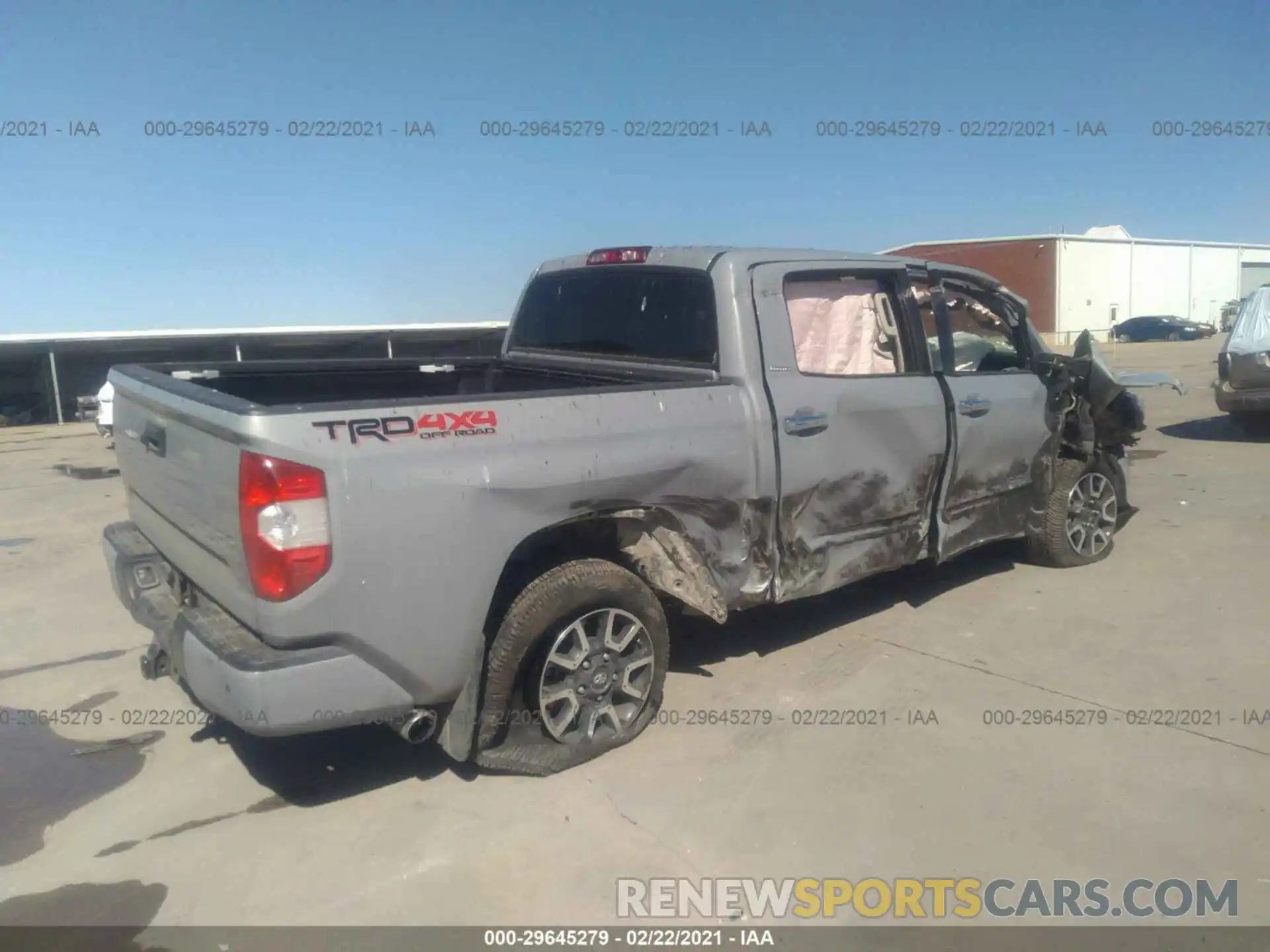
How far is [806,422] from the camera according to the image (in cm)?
450

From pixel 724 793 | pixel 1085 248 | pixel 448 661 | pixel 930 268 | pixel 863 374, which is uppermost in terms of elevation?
pixel 1085 248

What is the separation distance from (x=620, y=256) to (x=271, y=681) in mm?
2868

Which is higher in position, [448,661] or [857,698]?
[448,661]

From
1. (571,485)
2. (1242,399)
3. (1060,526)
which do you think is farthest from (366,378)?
(1242,399)

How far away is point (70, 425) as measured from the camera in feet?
72.3

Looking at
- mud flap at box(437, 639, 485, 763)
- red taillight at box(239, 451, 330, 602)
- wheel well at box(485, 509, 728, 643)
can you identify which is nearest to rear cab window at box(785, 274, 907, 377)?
wheel well at box(485, 509, 728, 643)

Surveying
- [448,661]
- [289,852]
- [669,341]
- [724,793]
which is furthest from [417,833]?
[669,341]

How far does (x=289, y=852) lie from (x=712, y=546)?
2013mm

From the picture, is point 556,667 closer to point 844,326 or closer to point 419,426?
point 419,426

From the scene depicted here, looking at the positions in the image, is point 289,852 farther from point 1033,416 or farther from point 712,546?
point 1033,416

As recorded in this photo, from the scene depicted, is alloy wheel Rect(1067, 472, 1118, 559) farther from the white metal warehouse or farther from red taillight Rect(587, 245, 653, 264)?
the white metal warehouse

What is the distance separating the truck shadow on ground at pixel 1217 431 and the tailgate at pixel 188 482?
12042mm

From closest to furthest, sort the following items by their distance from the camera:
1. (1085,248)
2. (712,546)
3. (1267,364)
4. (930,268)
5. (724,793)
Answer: (724,793)
(712,546)
(930,268)
(1267,364)
(1085,248)

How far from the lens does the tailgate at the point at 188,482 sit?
325 cm
